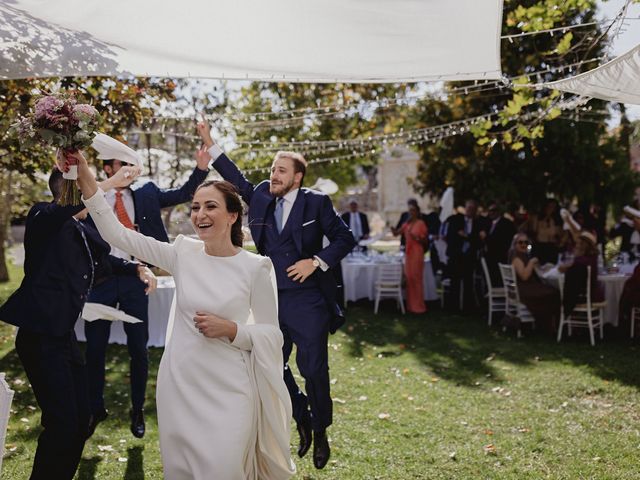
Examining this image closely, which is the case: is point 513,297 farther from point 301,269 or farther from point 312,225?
point 301,269

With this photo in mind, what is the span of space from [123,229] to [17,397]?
4355 millimetres

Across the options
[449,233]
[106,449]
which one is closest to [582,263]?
[449,233]

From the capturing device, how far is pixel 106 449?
5012 mm

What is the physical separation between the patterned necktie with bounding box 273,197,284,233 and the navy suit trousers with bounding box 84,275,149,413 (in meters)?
1.22

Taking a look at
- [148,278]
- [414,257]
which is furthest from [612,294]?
[148,278]

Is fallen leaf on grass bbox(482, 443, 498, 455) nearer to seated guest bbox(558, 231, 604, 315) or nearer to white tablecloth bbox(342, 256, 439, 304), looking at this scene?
seated guest bbox(558, 231, 604, 315)

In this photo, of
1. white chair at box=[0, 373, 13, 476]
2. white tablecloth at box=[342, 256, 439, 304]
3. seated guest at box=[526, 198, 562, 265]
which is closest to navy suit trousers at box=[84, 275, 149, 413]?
white chair at box=[0, 373, 13, 476]

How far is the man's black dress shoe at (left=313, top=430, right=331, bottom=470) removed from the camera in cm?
453

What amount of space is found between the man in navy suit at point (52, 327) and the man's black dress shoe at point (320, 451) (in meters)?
1.59

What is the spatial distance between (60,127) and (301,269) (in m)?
2.02

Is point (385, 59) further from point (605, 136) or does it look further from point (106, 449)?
point (605, 136)

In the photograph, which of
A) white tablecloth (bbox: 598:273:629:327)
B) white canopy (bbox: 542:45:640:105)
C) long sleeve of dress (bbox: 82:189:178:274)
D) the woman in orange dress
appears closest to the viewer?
long sleeve of dress (bbox: 82:189:178:274)

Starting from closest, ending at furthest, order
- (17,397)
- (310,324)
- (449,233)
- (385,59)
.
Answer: (385,59)
(310,324)
(17,397)
(449,233)

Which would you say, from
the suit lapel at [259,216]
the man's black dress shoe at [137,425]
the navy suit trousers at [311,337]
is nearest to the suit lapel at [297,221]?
the suit lapel at [259,216]
